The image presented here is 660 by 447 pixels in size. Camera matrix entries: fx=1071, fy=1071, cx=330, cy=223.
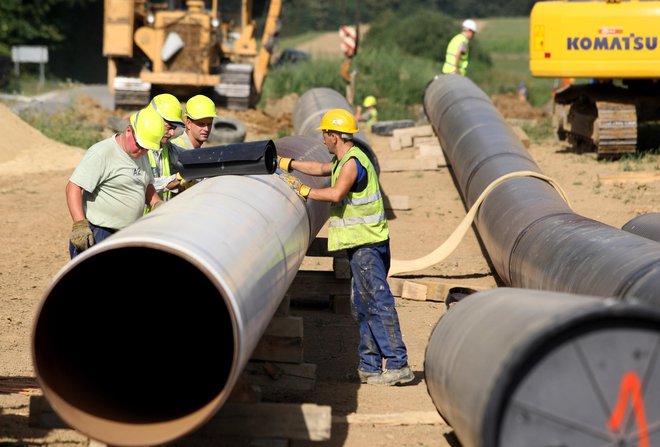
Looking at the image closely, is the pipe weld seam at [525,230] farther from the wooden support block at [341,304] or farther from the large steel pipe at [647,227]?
the wooden support block at [341,304]

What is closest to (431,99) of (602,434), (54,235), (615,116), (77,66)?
(615,116)

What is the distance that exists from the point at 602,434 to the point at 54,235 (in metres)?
8.71

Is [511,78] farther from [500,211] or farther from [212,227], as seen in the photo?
[212,227]

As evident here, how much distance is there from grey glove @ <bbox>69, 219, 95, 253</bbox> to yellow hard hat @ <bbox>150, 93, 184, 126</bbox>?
0.92m

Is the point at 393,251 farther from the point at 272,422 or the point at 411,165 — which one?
the point at 272,422

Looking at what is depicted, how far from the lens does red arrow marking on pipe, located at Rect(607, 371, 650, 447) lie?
4293 mm

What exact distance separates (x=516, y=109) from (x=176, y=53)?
797cm

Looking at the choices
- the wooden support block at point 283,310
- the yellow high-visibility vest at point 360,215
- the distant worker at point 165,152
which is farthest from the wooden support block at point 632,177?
the wooden support block at point 283,310

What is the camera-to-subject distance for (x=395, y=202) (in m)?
13.1

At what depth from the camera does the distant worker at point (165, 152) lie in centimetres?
713

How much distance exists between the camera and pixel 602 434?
169 inches

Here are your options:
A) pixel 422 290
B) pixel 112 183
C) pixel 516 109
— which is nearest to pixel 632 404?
pixel 112 183

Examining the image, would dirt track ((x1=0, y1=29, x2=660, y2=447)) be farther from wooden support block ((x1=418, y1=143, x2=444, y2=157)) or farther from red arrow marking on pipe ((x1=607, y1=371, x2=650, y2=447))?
red arrow marking on pipe ((x1=607, y1=371, x2=650, y2=447))

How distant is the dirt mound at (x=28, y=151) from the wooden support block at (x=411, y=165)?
4664 millimetres
